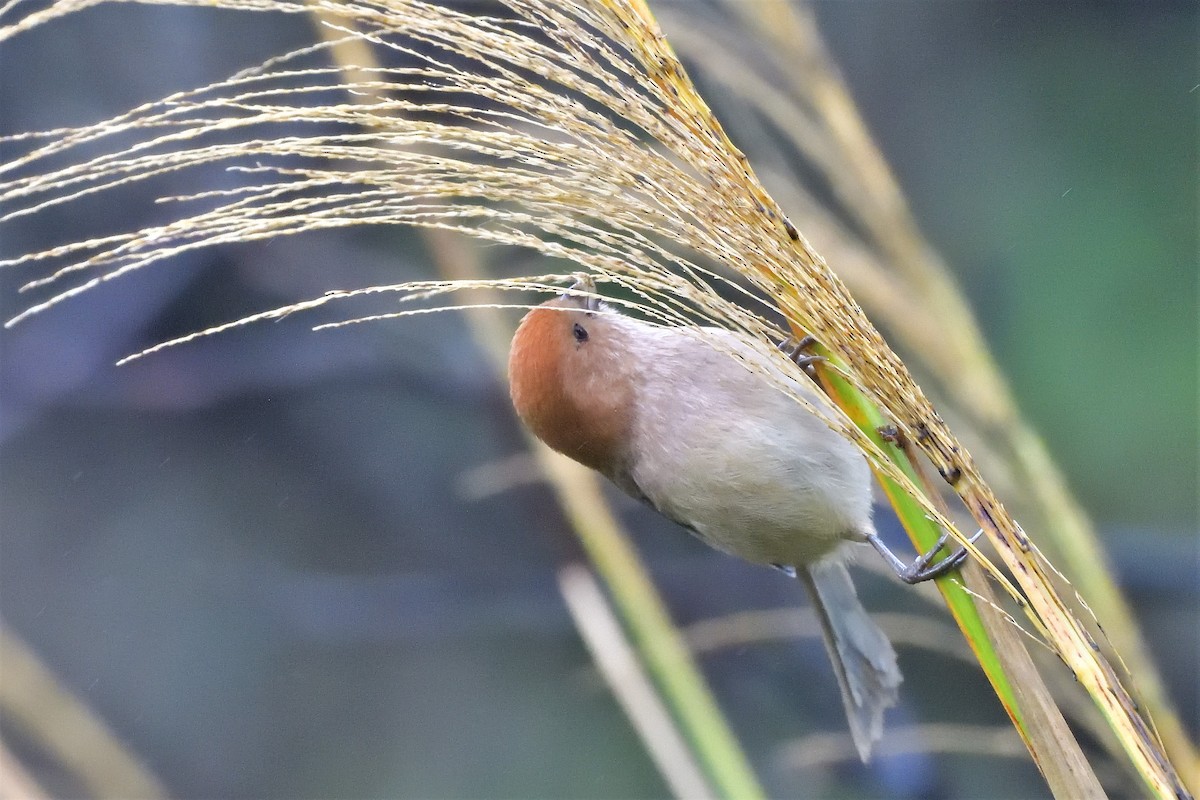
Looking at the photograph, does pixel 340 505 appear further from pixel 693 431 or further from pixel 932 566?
pixel 932 566

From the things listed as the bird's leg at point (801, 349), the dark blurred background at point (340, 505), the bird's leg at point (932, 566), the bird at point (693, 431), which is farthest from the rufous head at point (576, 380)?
the dark blurred background at point (340, 505)

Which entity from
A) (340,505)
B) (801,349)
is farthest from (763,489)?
(340,505)

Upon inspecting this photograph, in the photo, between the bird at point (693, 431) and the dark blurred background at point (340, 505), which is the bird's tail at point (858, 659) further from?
the dark blurred background at point (340, 505)

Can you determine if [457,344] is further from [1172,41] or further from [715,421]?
[1172,41]

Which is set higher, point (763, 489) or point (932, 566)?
point (932, 566)

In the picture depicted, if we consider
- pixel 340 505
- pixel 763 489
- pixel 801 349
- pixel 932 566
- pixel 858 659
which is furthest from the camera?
pixel 340 505

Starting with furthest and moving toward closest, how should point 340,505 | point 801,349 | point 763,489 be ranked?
point 340,505 < point 763,489 < point 801,349
